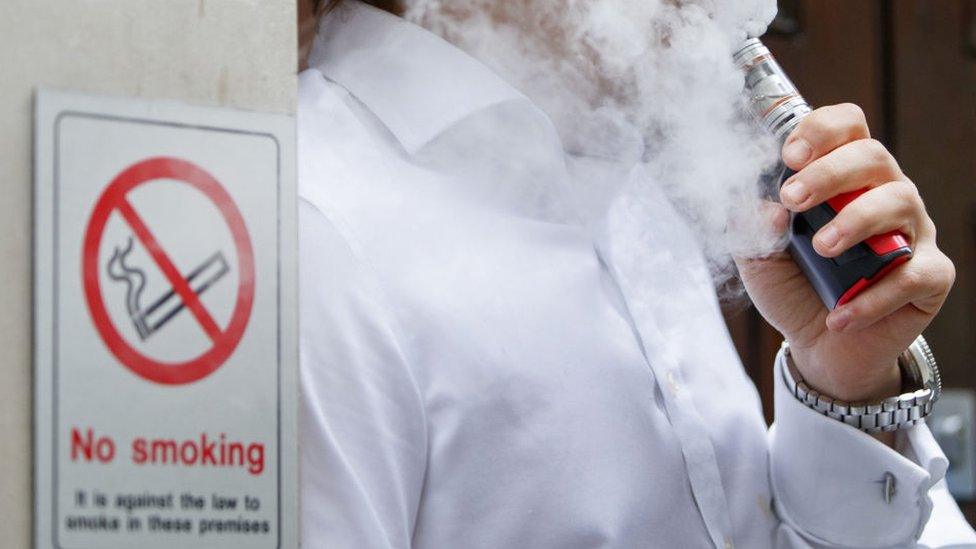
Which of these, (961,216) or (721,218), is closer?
(721,218)

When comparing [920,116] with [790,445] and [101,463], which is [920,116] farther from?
[101,463]

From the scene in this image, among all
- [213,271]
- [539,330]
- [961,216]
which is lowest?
[961,216]

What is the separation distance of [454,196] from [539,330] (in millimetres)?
125

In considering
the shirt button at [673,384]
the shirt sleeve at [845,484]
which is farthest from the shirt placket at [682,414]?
the shirt sleeve at [845,484]

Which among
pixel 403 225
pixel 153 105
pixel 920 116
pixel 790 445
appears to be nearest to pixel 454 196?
pixel 403 225

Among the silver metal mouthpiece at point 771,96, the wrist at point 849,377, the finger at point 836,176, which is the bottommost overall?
the wrist at point 849,377

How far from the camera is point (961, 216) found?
7.60 feet

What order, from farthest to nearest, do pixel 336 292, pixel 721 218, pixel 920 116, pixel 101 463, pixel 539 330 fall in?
pixel 920 116
pixel 721 218
pixel 539 330
pixel 336 292
pixel 101 463

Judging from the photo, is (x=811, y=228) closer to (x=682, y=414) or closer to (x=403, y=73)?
(x=682, y=414)

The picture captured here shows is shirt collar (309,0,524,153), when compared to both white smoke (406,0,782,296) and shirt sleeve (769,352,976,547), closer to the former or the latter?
white smoke (406,0,782,296)

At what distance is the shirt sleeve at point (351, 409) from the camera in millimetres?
815

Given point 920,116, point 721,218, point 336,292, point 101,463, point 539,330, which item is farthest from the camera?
point 920,116

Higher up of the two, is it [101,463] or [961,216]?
[101,463]

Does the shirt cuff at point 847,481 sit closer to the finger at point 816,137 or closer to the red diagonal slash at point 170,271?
the finger at point 816,137
